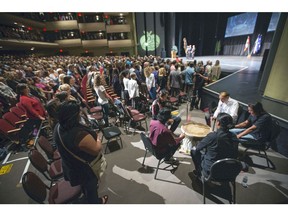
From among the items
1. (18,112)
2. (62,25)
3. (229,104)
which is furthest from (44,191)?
(62,25)

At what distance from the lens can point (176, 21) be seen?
1638 cm

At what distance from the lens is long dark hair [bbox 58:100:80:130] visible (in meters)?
1.41

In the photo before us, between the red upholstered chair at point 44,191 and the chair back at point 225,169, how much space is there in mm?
1701

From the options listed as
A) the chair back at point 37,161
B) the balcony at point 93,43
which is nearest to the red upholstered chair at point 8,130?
the chair back at point 37,161

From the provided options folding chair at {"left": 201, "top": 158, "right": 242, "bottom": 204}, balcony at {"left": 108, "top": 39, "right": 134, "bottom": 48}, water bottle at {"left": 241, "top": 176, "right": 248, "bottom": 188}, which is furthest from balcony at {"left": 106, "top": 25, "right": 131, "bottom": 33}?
folding chair at {"left": 201, "top": 158, "right": 242, "bottom": 204}

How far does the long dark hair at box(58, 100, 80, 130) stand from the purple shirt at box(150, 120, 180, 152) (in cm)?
129

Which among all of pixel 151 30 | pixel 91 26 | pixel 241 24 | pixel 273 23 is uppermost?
pixel 91 26

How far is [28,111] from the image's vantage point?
3.15 metres

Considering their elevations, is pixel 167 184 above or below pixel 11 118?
below

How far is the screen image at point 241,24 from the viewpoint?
13775mm

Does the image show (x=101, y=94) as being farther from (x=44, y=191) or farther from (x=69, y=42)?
(x=69, y=42)

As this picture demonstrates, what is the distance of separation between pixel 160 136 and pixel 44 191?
1.64 metres
